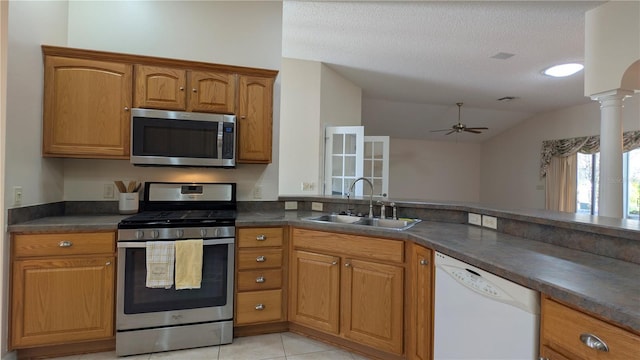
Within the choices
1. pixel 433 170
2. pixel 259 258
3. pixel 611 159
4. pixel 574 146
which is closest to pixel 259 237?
pixel 259 258

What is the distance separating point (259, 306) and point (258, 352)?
0.30m

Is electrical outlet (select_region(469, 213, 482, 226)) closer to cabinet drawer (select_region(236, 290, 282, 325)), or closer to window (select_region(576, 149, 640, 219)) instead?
cabinet drawer (select_region(236, 290, 282, 325))

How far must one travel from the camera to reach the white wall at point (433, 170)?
27.6 ft

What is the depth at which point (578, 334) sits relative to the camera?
95cm

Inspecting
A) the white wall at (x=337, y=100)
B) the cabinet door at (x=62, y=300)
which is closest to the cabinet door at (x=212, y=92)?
the cabinet door at (x=62, y=300)

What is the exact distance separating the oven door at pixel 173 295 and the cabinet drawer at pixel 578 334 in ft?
6.00

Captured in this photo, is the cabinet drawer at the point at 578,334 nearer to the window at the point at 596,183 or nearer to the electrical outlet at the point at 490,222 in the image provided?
the electrical outlet at the point at 490,222

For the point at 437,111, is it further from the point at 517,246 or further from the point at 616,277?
the point at 616,277

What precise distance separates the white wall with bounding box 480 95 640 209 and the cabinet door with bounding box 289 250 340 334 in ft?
16.0

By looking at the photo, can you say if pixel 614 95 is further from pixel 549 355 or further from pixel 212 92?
pixel 212 92

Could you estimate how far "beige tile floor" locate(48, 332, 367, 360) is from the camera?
211 cm

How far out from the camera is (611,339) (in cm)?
86

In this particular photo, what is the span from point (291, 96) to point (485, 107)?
4540mm

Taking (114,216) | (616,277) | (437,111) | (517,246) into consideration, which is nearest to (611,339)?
(616,277)
